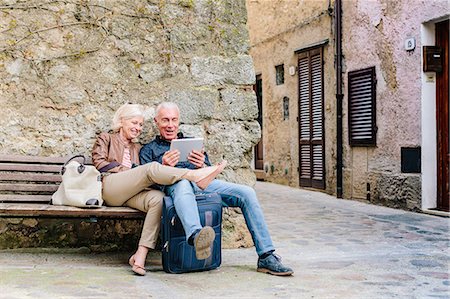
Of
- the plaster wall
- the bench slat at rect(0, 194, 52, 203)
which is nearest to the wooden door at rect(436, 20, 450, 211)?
the plaster wall

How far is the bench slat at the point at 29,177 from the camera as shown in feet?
16.0

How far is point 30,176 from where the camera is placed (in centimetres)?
489

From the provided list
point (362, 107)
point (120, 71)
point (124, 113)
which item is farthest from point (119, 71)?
point (362, 107)

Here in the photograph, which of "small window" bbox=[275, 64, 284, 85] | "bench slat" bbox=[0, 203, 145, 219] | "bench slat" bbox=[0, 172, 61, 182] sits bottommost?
"bench slat" bbox=[0, 203, 145, 219]

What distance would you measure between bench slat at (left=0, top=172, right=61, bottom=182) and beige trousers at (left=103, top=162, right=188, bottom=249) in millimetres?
503

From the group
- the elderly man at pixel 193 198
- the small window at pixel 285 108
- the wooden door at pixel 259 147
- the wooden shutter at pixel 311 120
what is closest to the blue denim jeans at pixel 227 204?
the elderly man at pixel 193 198

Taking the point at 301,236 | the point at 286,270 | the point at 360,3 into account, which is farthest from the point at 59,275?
the point at 360,3

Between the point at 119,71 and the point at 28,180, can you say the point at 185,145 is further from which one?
the point at 28,180

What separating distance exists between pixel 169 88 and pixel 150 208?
1292 millimetres

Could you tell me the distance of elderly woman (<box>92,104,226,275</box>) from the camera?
4352 mm

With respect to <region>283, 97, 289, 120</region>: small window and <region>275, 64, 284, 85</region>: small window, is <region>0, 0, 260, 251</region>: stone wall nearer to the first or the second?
<region>283, 97, 289, 120</region>: small window

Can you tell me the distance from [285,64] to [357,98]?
3.01 m

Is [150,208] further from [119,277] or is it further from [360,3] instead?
[360,3]

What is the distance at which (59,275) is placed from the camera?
4184mm
